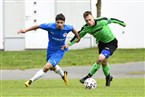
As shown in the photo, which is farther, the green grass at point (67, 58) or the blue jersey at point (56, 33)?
the green grass at point (67, 58)

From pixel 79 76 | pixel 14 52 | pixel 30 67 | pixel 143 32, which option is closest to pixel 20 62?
pixel 30 67

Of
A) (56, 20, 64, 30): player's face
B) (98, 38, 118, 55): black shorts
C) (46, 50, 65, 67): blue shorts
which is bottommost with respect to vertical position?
(46, 50, 65, 67): blue shorts

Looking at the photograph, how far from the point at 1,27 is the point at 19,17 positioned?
914 millimetres

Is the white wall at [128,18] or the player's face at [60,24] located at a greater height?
the player's face at [60,24]

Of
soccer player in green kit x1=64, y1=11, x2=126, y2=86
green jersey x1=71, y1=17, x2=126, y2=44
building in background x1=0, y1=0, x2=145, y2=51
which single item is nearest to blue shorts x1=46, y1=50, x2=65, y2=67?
soccer player in green kit x1=64, y1=11, x2=126, y2=86

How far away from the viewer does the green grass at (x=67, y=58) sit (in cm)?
2156

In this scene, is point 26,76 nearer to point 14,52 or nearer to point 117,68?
point 117,68

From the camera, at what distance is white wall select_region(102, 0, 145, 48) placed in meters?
26.6

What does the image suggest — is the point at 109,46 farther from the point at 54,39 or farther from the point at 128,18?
the point at 128,18

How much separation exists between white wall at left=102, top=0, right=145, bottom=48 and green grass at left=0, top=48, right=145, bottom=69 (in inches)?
87.9

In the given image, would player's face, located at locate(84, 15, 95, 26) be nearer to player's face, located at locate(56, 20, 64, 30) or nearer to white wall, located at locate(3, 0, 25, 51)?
player's face, located at locate(56, 20, 64, 30)

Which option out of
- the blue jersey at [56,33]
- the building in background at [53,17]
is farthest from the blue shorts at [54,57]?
the building in background at [53,17]

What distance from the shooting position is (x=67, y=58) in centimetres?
2267

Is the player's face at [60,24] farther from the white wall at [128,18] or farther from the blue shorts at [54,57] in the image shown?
the white wall at [128,18]
